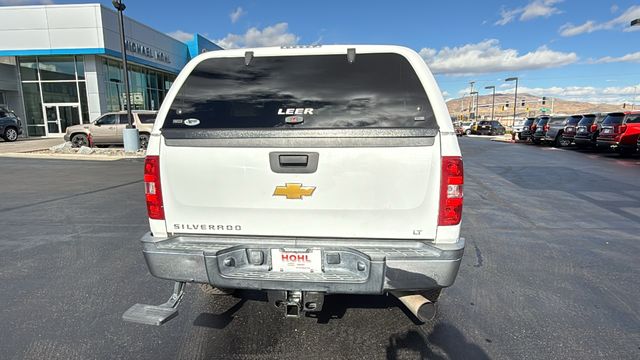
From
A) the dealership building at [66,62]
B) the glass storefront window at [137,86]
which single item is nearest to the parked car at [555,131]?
the dealership building at [66,62]

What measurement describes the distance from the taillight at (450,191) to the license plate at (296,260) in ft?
2.67

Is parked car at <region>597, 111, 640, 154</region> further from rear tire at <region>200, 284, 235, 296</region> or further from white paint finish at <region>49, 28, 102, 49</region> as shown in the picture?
white paint finish at <region>49, 28, 102, 49</region>

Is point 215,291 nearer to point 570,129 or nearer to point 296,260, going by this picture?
point 296,260

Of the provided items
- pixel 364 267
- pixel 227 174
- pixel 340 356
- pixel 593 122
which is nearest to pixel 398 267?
pixel 364 267

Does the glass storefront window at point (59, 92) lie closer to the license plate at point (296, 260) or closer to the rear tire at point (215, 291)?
the rear tire at point (215, 291)

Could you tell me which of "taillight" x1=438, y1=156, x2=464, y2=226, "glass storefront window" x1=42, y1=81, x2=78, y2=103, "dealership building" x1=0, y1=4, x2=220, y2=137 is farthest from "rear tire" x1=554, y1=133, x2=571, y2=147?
"glass storefront window" x1=42, y1=81, x2=78, y2=103

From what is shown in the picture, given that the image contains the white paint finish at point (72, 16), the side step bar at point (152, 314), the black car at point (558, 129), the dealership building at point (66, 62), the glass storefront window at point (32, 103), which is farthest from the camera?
the glass storefront window at point (32, 103)

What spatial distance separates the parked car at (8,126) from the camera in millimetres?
21891

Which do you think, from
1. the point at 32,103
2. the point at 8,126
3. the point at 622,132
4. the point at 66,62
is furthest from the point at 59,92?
the point at 622,132

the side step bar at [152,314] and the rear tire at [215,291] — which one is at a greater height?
the side step bar at [152,314]

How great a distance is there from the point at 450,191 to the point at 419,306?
83cm

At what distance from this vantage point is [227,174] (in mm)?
2529

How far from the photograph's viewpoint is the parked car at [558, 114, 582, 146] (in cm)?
2194

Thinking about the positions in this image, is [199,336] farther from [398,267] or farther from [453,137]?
[453,137]
